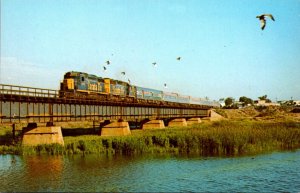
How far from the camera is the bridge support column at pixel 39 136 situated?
1599 inches

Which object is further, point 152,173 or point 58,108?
point 58,108

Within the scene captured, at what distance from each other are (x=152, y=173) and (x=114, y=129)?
3010cm

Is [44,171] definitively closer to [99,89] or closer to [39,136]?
[39,136]

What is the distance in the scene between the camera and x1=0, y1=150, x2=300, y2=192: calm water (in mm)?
21761

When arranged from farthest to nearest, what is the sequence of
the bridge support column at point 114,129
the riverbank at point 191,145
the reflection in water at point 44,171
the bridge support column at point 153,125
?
the bridge support column at point 153,125 → the bridge support column at point 114,129 → the riverbank at point 191,145 → the reflection in water at point 44,171

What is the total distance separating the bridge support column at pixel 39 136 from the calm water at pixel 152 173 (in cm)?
592

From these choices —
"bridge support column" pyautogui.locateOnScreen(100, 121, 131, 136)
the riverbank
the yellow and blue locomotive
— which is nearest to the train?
the yellow and blue locomotive

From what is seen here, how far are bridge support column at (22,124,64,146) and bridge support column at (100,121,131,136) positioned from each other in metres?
14.5

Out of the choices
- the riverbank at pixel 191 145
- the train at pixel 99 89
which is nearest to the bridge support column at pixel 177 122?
the train at pixel 99 89

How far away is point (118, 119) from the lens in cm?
5838

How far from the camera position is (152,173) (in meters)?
26.0

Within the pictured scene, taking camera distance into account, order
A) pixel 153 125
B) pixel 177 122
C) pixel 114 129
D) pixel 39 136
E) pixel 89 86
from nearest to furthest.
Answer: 1. pixel 39 136
2. pixel 114 129
3. pixel 89 86
4. pixel 153 125
5. pixel 177 122

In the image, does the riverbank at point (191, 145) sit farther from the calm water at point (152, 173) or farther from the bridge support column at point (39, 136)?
the calm water at point (152, 173)

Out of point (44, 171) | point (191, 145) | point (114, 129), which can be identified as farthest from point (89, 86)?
point (44, 171)
